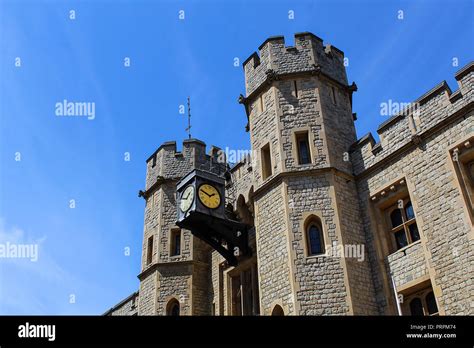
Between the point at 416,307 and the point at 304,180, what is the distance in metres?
4.15

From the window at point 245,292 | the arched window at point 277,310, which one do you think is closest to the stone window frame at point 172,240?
the window at point 245,292

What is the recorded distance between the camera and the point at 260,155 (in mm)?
15305

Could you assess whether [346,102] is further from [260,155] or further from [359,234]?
[359,234]

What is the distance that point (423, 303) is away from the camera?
11.8 metres

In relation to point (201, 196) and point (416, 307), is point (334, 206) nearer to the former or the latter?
point (416, 307)

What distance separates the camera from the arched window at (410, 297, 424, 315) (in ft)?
39.1

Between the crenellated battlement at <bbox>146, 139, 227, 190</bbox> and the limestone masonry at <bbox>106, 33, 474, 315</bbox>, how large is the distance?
8.38ft

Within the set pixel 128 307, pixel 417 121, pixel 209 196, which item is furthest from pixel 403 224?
pixel 128 307

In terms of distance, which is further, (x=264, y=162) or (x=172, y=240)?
(x=172, y=240)

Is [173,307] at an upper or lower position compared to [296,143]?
lower

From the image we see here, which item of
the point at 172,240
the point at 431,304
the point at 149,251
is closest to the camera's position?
the point at 431,304

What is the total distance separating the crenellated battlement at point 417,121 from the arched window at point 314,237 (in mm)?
2114
